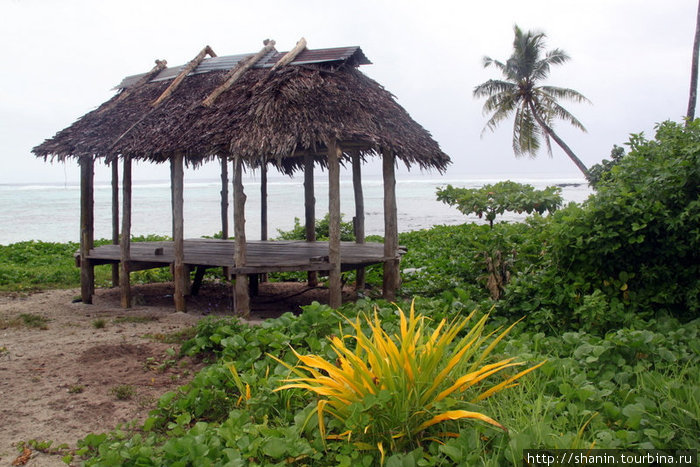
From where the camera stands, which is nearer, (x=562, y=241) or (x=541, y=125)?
(x=562, y=241)

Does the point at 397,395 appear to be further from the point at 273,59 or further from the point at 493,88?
the point at 493,88

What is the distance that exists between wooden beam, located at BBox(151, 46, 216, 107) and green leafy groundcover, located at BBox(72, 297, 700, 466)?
18.7 feet

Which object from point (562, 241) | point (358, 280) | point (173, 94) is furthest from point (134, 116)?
point (562, 241)

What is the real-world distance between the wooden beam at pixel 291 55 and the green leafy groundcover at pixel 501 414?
5.00 m

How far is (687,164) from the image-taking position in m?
4.71

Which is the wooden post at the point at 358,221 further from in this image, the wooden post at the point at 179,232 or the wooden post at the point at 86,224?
the wooden post at the point at 86,224

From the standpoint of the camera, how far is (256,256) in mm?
8227

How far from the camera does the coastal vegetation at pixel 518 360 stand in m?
2.81

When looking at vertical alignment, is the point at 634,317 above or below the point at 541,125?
below

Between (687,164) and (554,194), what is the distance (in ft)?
16.6

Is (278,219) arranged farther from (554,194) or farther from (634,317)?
(634,317)

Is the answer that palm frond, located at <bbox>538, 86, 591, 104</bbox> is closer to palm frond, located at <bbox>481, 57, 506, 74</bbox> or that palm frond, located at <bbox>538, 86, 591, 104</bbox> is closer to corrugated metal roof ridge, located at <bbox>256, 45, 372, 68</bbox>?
palm frond, located at <bbox>481, 57, 506, 74</bbox>

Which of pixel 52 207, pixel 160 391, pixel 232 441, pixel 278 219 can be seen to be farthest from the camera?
pixel 52 207

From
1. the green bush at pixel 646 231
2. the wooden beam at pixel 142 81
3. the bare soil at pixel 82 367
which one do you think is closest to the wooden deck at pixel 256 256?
the bare soil at pixel 82 367
